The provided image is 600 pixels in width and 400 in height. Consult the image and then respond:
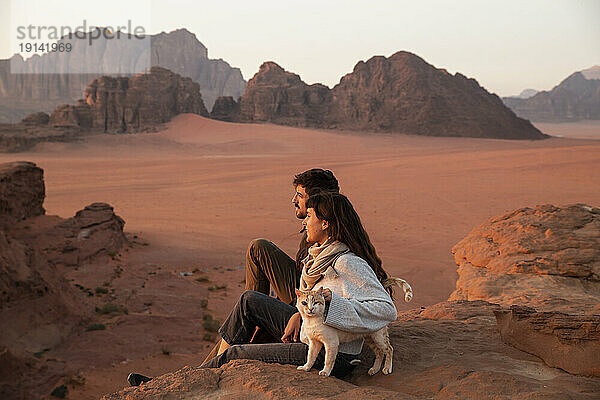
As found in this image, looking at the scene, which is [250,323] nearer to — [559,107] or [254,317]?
[254,317]

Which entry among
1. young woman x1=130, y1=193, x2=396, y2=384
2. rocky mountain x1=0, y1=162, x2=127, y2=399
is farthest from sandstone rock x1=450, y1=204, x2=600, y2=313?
rocky mountain x1=0, y1=162, x2=127, y2=399

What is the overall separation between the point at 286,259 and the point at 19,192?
9.68 meters

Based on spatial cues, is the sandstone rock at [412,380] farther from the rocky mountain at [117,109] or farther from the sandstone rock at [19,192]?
the rocky mountain at [117,109]

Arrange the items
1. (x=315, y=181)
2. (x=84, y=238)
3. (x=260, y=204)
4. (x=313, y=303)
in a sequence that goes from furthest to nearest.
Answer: (x=260, y=204), (x=84, y=238), (x=315, y=181), (x=313, y=303)

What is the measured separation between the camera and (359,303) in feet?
7.97

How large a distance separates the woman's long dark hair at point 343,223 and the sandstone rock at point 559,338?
107 cm

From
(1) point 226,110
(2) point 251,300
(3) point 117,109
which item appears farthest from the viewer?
(1) point 226,110

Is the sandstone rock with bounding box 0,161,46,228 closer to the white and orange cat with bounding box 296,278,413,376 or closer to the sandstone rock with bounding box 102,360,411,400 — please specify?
the sandstone rock with bounding box 102,360,411,400

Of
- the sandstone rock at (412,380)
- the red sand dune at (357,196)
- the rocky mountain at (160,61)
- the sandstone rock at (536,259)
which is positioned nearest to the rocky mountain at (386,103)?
the red sand dune at (357,196)

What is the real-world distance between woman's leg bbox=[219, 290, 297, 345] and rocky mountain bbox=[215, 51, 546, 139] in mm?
59012

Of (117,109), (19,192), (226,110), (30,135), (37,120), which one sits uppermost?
(226,110)

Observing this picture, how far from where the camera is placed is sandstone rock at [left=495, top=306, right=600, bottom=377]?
2717mm

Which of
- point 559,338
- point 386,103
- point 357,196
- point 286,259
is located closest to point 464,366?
point 559,338

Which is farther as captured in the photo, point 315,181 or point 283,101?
point 283,101
